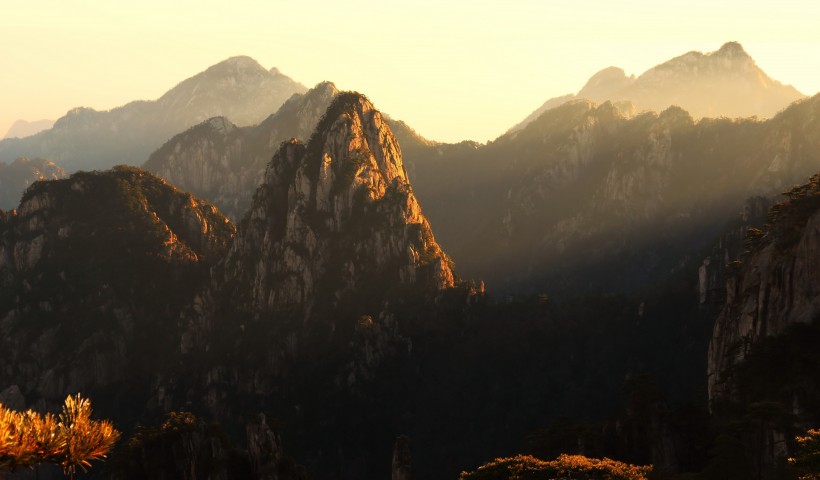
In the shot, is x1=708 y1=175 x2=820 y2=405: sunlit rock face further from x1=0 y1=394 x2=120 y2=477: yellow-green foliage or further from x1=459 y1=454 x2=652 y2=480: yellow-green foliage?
x1=0 y1=394 x2=120 y2=477: yellow-green foliage

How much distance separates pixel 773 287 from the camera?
3750 inches

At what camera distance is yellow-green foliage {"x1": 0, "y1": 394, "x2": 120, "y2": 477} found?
33250 millimetres

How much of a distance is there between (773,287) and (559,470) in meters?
40.8

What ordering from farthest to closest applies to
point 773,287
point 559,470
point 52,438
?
point 773,287 < point 559,470 < point 52,438

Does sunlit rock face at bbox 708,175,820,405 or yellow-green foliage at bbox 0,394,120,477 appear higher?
A: sunlit rock face at bbox 708,175,820,405

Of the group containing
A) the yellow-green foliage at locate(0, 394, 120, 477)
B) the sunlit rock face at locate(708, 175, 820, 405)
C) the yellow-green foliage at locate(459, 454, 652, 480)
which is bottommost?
the yellow-green foliage at locate(459, 454, 652, 480)

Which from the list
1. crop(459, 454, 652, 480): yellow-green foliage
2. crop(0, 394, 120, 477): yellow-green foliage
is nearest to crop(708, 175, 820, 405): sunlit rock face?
crop(459, 454, 652, 480): yellow-green foliage

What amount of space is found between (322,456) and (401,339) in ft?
114

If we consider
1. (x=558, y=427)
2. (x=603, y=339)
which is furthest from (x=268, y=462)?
(x=603, y=339)

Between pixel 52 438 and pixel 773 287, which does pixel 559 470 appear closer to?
pixel 773 287

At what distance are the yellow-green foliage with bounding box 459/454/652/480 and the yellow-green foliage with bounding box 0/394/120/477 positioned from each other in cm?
4057

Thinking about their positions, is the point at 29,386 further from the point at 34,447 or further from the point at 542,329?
the point at 34,447

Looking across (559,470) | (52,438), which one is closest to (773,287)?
(559,470)

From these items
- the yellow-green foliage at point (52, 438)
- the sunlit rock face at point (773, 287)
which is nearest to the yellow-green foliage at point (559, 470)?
the sunlit rock face at point (773, 287)
